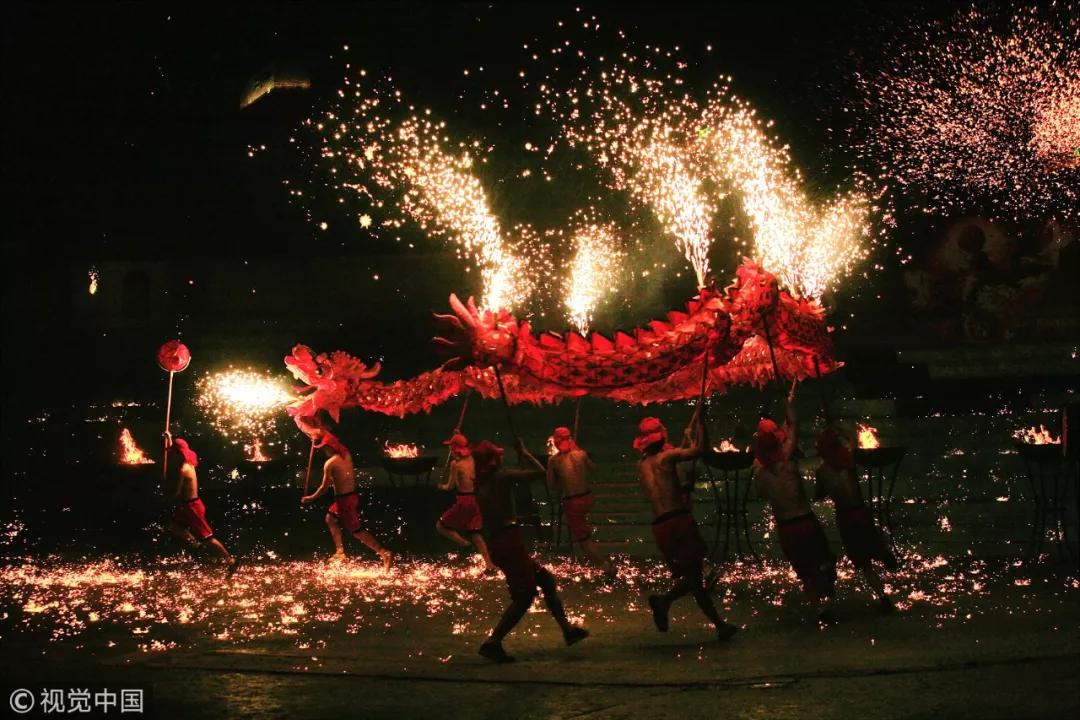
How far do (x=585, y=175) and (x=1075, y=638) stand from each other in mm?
19565

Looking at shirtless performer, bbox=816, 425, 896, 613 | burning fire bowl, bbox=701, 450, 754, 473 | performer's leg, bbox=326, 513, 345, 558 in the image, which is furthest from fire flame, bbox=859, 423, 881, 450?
performer's leg, bbox=326, 513, 345, 558

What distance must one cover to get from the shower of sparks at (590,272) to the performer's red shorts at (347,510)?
13.7m

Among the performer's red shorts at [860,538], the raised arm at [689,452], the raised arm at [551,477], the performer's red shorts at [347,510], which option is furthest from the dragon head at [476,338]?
the performer's red shorts at [347,510]

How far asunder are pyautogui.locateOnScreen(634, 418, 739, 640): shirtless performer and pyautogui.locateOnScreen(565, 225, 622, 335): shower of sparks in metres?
18.0

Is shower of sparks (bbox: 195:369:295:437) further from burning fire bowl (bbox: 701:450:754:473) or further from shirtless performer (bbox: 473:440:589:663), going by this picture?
shirtless performer (bbox: 473:440:589:663)

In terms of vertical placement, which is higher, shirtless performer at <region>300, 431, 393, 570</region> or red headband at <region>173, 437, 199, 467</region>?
red headband at <region>173, 437, 199, 467</region>

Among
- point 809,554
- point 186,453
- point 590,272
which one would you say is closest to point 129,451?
point 186,453

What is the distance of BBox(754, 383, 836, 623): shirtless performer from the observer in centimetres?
971

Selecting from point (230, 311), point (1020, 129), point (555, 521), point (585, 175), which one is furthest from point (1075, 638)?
point (230, 311)

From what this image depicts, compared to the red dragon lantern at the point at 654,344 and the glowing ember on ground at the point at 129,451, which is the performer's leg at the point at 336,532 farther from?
the glowing ember on ground at the point at 129,451

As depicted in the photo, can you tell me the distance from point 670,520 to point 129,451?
1245cm

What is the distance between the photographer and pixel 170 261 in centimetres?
2758

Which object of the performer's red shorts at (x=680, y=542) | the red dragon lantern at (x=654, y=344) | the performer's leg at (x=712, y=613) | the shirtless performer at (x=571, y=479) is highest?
the red dragon lantern at (x=654, y=344)

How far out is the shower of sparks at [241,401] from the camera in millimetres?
22641
